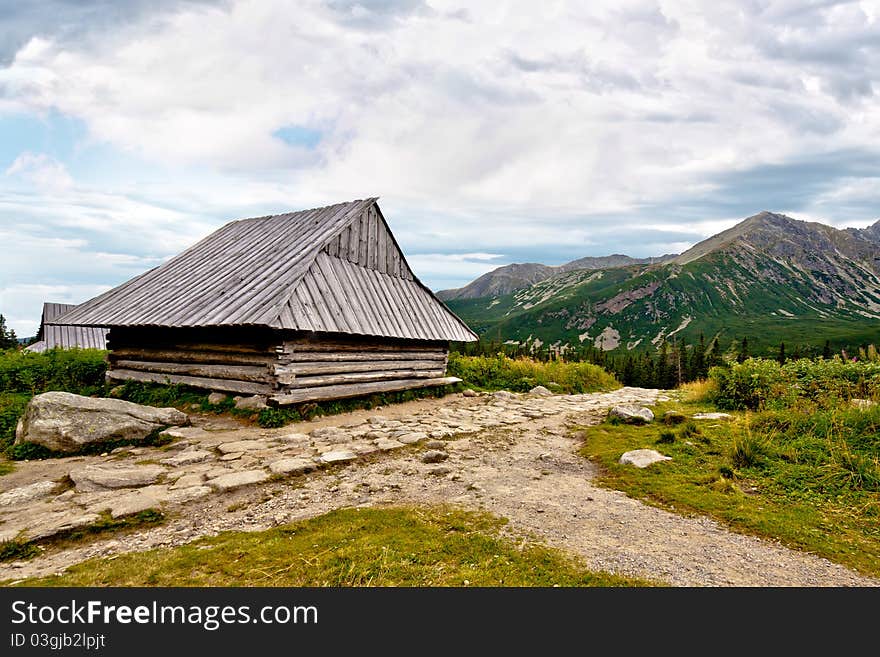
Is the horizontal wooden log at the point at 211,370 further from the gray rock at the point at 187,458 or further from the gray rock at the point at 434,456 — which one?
the gray rock at the point at 434,456

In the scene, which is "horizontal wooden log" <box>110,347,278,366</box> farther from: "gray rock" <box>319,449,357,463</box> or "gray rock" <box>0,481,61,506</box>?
"gray rock" <box>0,481,61,506</box>

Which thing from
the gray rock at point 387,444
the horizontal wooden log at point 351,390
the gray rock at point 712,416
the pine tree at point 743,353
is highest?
the horizontal wooden log at point 351,390

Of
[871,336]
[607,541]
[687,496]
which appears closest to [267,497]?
[607,541]

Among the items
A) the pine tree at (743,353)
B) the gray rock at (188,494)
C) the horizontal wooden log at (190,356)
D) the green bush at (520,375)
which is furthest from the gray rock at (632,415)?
the pine tree at (743,353)

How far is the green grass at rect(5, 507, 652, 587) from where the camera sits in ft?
11.7

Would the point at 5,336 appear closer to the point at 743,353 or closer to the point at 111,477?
the point at 111,477

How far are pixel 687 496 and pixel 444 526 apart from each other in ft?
10.5

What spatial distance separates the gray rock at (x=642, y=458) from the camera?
23.6 feet

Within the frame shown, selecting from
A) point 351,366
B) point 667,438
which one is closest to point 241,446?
point 351,366

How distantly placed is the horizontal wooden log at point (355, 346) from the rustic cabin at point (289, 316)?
36 millimetres

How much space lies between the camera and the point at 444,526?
4688mm

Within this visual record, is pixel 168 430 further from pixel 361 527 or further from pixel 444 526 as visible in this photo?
pixel 444 526

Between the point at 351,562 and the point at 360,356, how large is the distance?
9693 millimetres

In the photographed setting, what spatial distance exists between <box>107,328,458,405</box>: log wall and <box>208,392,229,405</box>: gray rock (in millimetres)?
164
